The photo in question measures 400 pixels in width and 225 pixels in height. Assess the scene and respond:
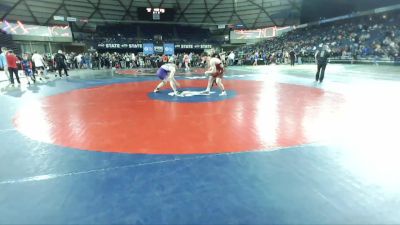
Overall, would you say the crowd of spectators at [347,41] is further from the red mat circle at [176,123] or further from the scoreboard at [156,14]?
the red mat circle at [176,123]

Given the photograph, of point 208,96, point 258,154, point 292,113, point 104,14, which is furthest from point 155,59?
point 258,154

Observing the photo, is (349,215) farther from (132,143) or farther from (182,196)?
(132,143)

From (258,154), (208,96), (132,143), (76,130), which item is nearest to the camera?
(258,154)

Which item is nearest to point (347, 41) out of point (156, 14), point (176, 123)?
point (156, 14)

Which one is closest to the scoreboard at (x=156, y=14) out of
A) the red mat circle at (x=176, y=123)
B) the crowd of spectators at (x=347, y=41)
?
the crowd of spectators at (x=347, y=41)

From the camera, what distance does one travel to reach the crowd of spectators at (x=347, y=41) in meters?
23.0

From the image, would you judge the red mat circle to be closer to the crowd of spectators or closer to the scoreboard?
the crowd of spectators

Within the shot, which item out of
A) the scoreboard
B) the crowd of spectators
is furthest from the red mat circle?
the scoreboard

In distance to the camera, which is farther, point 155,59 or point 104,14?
point 104,14

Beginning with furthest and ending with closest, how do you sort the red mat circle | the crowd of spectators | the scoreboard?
the scoreboard → the crowd of spectators → the red mat circle

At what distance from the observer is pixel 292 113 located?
5.68 m

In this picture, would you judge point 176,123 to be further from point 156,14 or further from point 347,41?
point 156,14

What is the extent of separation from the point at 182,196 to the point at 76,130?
3.05 metres

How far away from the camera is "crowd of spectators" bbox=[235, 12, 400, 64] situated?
75.5ft
